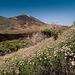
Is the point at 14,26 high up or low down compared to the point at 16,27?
up

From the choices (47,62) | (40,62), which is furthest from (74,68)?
(40,62)

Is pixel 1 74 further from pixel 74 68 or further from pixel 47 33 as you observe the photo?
pixel 47 33

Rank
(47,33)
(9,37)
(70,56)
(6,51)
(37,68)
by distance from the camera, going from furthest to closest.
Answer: (9,37)
(47,33)
(6,51)
(70,56)
(37,68)

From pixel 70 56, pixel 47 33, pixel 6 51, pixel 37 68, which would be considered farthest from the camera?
pixel 47 33

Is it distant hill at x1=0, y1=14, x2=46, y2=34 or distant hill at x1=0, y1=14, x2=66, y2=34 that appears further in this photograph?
distant hill at x1=0, y1=14, x2=46, y2=34

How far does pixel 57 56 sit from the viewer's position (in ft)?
7.34

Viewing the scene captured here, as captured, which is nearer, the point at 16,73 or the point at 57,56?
the point at 16,73

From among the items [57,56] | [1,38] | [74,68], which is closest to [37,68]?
[57,56]

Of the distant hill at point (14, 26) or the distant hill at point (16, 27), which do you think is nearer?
the distant hill at point (16, 27)

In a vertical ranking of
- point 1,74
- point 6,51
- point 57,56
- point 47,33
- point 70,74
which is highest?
point 47,33

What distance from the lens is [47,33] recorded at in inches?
400

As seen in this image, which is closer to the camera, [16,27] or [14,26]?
[16,27]

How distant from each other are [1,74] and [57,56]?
161 cm

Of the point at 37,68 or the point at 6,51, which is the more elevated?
the point at 37,68
